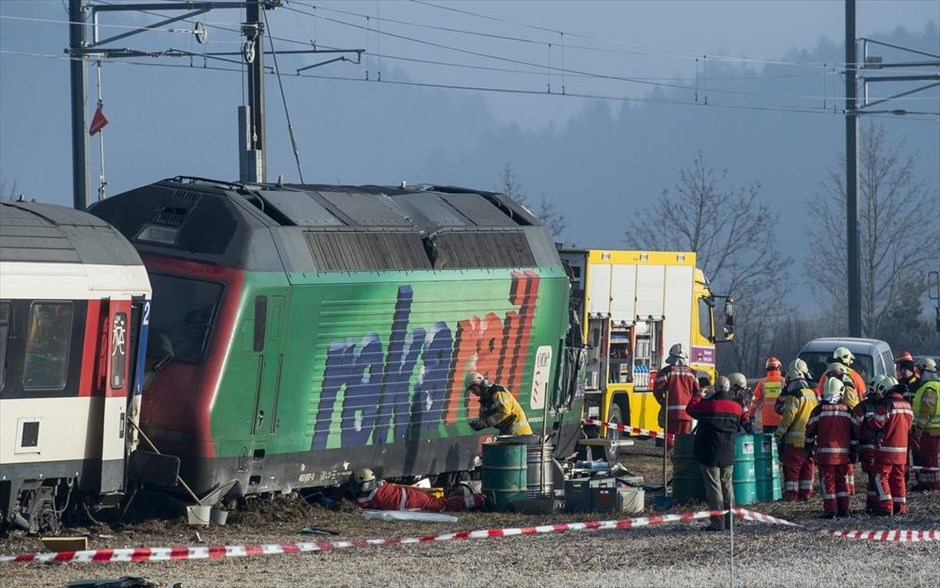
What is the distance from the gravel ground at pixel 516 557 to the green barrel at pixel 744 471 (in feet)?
3.78

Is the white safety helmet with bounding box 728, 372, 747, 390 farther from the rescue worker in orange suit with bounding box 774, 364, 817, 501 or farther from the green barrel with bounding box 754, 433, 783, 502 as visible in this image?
the green barrel with bounding box 754, 433, 783, 502

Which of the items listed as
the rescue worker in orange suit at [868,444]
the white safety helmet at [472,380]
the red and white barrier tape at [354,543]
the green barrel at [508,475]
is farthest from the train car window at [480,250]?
the rescue worker in orange suit at [868,444]

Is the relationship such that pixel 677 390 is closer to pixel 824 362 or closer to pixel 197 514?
pixel 197 514

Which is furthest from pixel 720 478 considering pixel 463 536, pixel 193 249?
pixel 193 249

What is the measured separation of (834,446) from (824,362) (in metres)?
13.5

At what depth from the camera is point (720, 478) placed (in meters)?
16.6

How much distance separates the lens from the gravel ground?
12875mm

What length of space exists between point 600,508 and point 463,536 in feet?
11.1

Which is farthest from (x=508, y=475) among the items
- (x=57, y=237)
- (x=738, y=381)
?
(x=57, y=237)

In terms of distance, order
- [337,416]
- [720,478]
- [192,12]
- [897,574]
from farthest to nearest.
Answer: [192,12] → [337,416] → [720,478] → [897,574]

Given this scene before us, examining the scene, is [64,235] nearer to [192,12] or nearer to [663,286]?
[192,12]

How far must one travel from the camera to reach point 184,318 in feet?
53.9

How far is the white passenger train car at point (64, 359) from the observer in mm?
14516

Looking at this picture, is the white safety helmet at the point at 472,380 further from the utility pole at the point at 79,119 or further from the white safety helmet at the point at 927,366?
the utility pole at the point at 79,119
